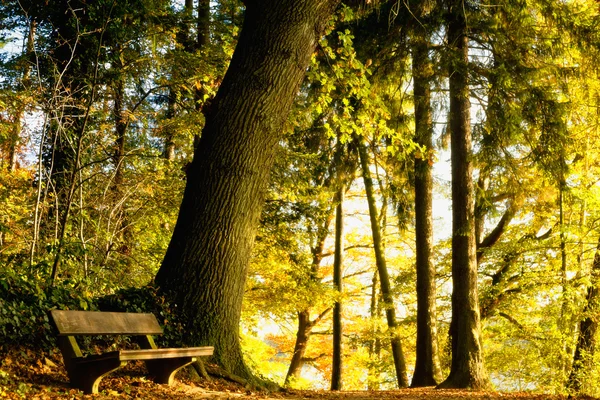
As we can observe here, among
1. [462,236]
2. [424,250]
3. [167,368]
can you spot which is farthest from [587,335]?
[167,368]

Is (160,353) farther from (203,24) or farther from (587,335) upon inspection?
(203,24)

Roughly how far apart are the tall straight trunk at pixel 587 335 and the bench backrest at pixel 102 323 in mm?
5789

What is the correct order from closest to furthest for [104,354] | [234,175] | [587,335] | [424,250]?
[104,354]
[234,175]
[587,335]
[424,250]

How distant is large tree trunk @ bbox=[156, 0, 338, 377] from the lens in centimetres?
555

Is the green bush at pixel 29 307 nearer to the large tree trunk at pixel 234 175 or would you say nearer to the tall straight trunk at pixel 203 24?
the large tree trunk at pixel 234 175

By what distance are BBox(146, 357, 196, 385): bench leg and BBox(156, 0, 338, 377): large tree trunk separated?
567 mm

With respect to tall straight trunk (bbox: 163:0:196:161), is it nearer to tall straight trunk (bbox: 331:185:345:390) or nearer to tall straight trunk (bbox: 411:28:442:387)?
tall straight trunk (bbox: 331:185:345:390)

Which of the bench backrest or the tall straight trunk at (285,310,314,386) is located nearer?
the bench backrest

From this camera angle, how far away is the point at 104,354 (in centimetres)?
401

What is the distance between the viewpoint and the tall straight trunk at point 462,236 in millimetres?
8430

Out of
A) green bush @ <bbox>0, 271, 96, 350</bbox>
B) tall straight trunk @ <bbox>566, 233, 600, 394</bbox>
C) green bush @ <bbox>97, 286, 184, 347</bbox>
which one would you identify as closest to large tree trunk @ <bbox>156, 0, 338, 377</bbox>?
green bush @ <bbox>97, 286, 184, 347</bbox>

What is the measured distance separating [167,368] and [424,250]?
6.50 m

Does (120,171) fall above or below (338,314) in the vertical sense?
above

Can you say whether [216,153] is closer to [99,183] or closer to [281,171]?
[99,183]
